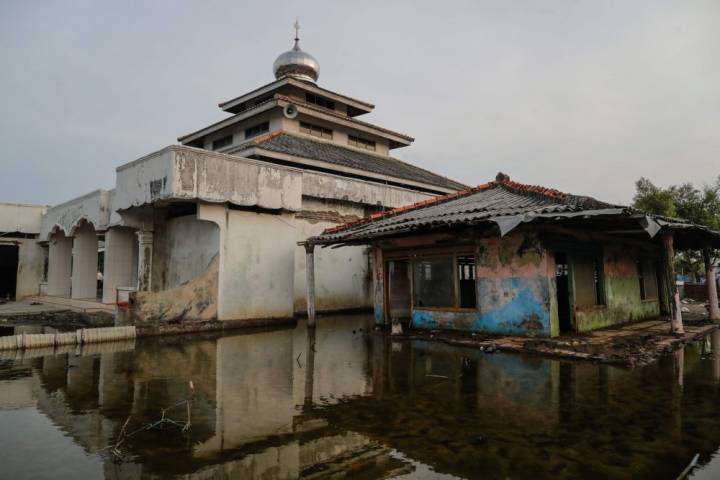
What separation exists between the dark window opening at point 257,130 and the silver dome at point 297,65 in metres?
4.21

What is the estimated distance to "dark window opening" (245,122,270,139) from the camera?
78.8ft

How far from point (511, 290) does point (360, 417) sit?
21.0 ft

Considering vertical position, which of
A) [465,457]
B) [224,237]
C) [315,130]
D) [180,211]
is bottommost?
[465,457]

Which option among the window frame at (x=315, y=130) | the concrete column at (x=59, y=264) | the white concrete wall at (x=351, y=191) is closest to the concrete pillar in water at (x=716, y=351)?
the white concrete wall at (x=351, y=191)

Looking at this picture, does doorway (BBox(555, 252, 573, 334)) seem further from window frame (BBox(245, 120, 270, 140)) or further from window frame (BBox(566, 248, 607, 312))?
window frame (BBox(245, 120, 270, 140))

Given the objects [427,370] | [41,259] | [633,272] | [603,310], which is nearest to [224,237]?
[427,370]

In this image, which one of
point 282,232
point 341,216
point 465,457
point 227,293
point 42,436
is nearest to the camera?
point 465,457

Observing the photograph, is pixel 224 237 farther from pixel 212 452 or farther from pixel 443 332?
pixel 212 452

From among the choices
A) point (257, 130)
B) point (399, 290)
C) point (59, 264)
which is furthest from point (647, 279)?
point (59, 264)

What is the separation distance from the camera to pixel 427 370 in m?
7.52

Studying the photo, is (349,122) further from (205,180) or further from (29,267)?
(29,267)

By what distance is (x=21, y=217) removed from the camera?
23.1 meters

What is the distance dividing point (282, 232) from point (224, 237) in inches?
88.5

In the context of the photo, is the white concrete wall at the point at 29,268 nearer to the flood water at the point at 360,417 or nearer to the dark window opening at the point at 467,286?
the flood water at the point at 360,417
